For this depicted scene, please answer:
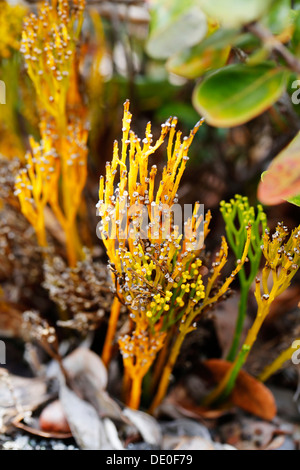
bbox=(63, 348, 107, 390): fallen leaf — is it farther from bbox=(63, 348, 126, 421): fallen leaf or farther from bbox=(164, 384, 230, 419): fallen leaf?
bbox=(164, 384, 230, 419): fallen leaf

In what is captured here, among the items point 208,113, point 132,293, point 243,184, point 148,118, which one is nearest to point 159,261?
point 132,293

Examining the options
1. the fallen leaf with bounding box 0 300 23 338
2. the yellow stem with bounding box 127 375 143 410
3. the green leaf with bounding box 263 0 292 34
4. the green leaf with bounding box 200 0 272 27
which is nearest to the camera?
the green leaf with bounding box 200 0 272 27

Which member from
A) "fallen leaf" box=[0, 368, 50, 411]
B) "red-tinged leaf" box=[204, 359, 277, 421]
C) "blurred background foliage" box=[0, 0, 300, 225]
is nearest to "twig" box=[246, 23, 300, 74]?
"blurred background foliage" box=[0, 0, 300, 225]

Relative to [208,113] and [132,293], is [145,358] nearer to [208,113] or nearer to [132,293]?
[132,293]

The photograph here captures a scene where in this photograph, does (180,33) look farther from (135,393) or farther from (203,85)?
(135,393)

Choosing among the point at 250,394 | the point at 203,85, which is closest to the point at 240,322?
the point at 250,394

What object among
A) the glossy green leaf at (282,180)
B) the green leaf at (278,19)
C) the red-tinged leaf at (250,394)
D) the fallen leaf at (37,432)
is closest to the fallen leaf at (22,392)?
the fallen leaf at (37,432)
